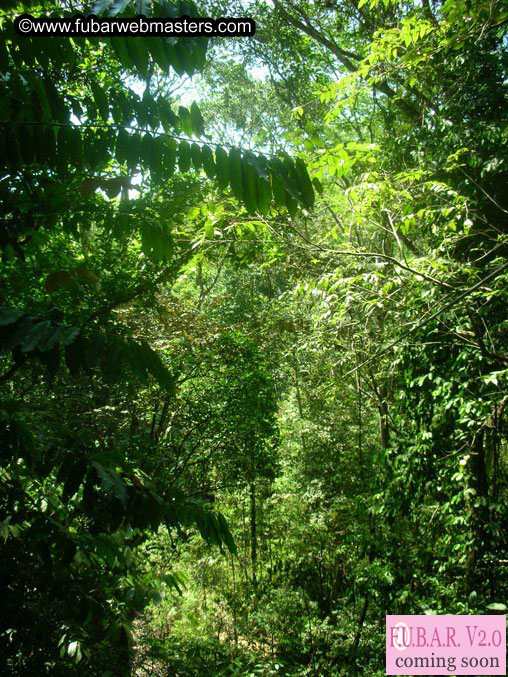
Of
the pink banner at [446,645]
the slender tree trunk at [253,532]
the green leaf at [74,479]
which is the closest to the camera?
the green leaf at [74,479]

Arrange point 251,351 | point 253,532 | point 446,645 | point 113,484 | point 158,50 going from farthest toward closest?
point 253,532 → point 251,351 → point 446,645 → point 158,50 → point 113,484

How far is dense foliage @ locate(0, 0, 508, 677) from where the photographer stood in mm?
1375

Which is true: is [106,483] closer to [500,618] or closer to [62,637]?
[62,637]

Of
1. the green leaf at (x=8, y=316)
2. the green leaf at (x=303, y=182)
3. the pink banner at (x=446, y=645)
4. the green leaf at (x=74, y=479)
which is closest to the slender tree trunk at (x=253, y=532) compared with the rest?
the pink banner at (x=446, y=645)

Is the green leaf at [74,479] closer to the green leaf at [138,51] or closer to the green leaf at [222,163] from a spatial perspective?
the green leaf at [222,163]

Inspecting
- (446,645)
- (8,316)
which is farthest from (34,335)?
(446,645)

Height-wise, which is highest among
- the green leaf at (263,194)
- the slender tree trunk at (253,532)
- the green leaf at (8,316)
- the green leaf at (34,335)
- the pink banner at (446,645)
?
the green leaf at (263,194)

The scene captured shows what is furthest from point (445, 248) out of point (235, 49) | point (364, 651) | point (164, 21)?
point (235, 49)

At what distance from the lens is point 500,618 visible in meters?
2.71

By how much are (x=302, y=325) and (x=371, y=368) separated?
1882 mm

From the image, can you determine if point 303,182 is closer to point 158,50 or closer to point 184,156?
point 184,156

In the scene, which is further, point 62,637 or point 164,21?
point 62,637

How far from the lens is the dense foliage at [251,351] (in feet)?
4.51

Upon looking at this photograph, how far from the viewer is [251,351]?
206 inches
